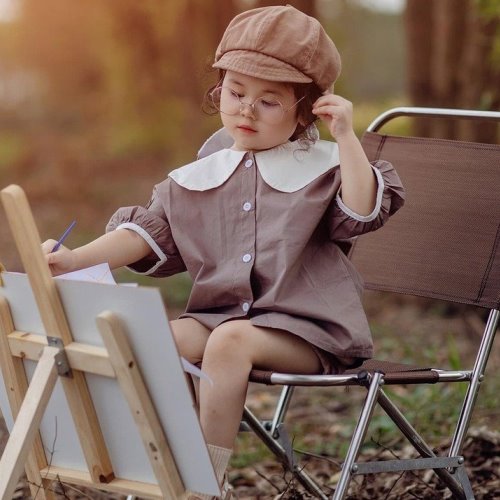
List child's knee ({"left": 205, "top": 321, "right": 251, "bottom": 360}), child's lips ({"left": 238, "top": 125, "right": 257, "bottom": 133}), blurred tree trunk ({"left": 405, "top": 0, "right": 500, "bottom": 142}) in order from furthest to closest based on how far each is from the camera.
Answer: blurred tree trunk ({"left": 405, "top": 0, "right": 500, "bottom": 142}), child's lips ({"left": 238, "top": 125, "right": 257, "bottom": 133}), child's knee ({"left": 205, "top": 321, "right": 251, "bottom": 360})

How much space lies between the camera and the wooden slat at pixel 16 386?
2500 millimetres

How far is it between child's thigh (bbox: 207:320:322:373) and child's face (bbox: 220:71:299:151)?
0.49 metres

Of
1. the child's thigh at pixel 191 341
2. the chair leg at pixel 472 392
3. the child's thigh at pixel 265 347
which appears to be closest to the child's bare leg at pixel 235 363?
the child's thigh at pixel 265 347

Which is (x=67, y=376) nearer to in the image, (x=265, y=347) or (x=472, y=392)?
(x=265, y=347)

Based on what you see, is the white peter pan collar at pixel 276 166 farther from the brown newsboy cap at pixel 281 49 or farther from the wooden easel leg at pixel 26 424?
the wooden easel leg at pixel 26 424

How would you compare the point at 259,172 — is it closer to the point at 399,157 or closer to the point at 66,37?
the point at 399,157

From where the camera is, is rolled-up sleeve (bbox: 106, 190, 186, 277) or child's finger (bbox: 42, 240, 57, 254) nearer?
child's finger (bbox: 42, 240, 57, 254)

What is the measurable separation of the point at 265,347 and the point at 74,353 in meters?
0.48

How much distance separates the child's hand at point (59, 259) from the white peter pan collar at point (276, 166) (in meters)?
0.37

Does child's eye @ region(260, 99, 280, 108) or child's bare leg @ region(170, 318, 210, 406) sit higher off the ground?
child's eye @ region(260, 99, 280, 108)

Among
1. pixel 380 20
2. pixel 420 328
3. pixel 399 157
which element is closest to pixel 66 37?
pixel 380 20

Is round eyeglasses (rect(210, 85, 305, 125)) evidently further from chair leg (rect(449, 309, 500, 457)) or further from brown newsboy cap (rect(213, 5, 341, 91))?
chair leg (rect(449, 309, 500, 457))

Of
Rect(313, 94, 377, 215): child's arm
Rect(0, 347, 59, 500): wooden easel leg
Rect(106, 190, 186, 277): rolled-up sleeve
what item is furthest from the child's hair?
Rect(0, 347, 59, 500): wooden easel leg

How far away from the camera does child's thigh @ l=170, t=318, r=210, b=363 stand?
2719mm
